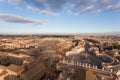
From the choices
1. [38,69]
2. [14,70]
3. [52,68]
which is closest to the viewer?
[14,70]

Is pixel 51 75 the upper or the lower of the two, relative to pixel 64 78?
lower

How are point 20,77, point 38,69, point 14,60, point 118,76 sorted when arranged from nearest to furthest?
point 118,76 < point 20,77 < point 38,69 < point 14,60

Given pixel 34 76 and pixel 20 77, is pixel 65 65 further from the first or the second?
pixel 20 77

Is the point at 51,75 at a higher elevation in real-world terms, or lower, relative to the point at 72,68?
lower

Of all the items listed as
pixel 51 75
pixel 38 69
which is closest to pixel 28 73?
pixel 38 69

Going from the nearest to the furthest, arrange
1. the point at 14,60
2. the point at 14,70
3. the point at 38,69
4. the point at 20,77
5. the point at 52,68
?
the point at 20,77 < the point at 14,70 < the point at 38,69 < the point at 52,68 < the point at 14,60

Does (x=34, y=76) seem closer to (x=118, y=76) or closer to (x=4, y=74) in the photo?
(x=4, y=74)

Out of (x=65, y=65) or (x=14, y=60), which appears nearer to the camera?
(x=65, y=65)

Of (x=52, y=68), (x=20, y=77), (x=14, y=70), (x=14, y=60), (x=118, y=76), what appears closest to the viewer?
(x=118, y=76)

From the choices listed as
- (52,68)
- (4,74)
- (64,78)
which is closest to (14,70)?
(4,74)
